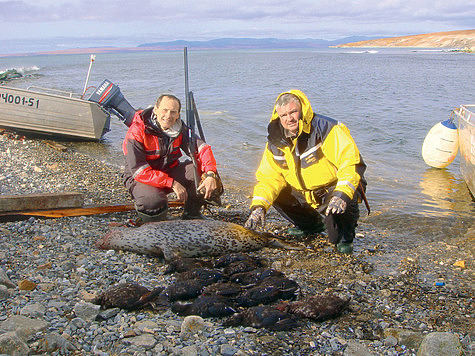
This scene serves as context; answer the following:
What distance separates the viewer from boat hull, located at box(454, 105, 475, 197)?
846cm

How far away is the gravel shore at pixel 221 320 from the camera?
329 centimetres

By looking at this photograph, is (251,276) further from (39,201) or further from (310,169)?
(39,201)

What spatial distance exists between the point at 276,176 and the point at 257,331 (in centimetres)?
219

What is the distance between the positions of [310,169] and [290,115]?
70 centimetres

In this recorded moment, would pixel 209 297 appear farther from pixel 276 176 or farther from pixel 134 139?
pixel 134 139

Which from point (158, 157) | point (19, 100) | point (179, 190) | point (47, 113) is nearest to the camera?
point (179, 190)

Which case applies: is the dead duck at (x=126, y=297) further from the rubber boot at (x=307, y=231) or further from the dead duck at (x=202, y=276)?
the rubber boot at (x=307, y=231)

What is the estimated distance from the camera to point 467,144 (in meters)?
8.97

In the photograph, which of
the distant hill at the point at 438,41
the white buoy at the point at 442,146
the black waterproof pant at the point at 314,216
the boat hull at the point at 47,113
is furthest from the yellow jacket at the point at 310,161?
the distant hill at the point at 438,41

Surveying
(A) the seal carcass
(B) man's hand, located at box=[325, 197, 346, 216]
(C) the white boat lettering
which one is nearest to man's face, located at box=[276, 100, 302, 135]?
(B) man's hand, located at box=[325, 197, 346, 216]

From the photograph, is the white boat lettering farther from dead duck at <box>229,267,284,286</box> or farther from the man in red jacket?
dead duck at <box>229,267,284,286</box>

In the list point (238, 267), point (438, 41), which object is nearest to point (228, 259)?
point (238, 267)

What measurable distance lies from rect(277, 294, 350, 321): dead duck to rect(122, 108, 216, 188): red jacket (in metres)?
2.45

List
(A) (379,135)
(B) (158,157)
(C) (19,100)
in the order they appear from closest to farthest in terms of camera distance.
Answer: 1. (B) (158,157)
2. (C) (19,100)
3. (A) (379,135)
